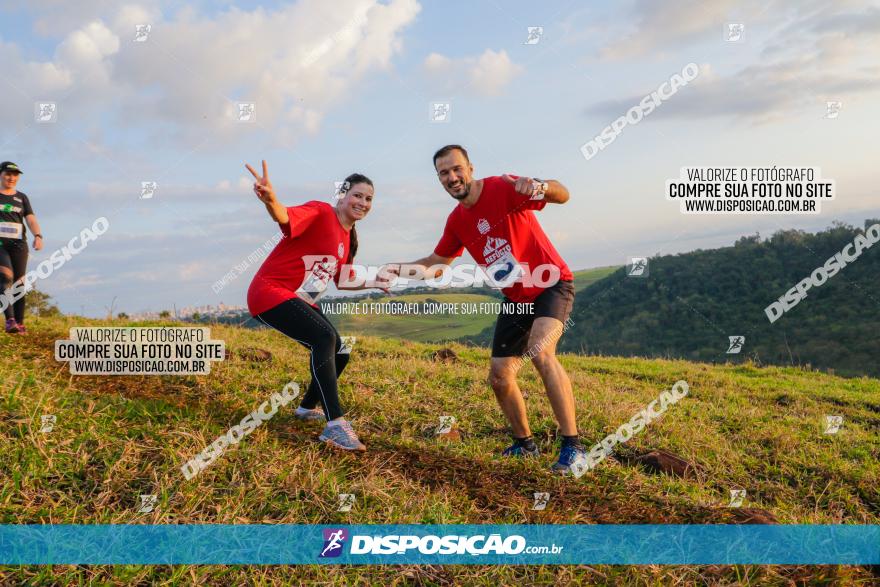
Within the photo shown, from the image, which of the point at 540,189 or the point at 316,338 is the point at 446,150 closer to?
the point at 540,189

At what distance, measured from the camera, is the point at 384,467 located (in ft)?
15.5

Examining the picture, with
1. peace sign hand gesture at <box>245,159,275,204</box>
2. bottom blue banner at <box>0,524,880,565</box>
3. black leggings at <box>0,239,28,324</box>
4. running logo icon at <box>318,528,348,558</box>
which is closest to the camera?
bottom blue banner at <box>0,524,880,565</box>

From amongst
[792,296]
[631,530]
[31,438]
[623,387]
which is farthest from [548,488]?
[792,296]

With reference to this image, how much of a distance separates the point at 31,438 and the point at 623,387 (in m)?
7.57

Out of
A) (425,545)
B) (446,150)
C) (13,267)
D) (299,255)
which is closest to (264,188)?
(299,255)

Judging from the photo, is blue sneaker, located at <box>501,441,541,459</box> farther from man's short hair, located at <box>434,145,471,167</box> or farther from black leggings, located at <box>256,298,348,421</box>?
man's short hair, located at <box>434,145,471,167</box>

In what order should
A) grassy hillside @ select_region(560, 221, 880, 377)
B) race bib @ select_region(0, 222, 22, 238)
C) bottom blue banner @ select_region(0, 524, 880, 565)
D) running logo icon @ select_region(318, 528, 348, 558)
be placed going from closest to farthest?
bottom blue banner @ select_region(0, 524, 880, 565) < running logo icon @ select_region(318, 528, 348, 558) < race bib @ select_region(0, 222, 22, 238) < grassy hillside @ select_region(560, 221, 880, 377)

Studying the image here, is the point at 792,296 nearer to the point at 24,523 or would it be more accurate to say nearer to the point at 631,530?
the point at 631,530

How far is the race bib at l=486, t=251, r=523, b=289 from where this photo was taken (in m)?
5.32

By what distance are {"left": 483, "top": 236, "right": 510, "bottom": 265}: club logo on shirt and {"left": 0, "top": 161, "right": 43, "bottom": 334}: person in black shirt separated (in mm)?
6856

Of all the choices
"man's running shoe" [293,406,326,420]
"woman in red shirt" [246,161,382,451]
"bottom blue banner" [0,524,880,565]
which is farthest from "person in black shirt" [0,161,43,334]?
"bottom blue banner" [0,524,880,565]

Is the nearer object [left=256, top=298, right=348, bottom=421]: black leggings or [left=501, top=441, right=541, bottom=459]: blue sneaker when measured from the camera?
[left=256, top=298, right=348, bottom=421]: black leggings

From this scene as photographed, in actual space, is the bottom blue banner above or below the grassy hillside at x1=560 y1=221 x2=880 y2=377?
above

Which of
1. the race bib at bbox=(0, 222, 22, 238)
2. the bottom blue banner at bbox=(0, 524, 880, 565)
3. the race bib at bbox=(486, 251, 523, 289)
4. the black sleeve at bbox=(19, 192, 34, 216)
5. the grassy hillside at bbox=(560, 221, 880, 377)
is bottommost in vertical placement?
the grassy hillside at bbox=(560, 221, 880, 377)
